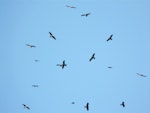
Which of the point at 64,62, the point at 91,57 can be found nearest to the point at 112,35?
the point at 91,57

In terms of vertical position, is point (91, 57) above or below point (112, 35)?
below

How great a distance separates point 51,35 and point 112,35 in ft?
15.2

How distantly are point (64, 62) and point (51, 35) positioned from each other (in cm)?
244

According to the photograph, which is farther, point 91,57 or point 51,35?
point 91,57

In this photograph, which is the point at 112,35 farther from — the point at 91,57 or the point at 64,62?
the point at 64,62

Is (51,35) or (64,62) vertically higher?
(51,35)

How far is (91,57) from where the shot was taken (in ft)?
73.2

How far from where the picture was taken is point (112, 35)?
21.7m

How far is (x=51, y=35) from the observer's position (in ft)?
68.2

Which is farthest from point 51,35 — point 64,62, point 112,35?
point 112,35

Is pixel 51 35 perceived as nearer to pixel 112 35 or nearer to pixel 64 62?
pixel 64 62

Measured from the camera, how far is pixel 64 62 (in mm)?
21875

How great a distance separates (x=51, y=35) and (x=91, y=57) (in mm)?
3717

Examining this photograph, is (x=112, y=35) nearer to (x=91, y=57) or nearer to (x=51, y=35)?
(x=91, y=57)
